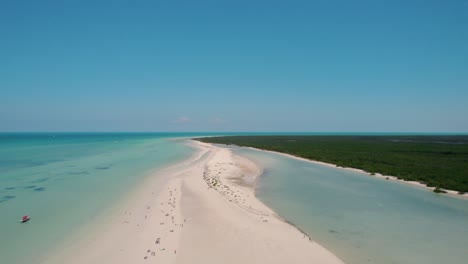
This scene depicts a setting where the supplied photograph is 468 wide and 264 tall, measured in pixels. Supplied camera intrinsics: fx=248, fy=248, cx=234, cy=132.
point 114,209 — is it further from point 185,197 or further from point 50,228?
point 185,197

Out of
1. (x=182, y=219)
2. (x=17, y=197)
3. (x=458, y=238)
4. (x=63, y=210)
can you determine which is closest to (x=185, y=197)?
(x=182, y=219)

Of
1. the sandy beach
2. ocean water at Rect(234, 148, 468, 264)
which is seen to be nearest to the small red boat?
the sandy beach

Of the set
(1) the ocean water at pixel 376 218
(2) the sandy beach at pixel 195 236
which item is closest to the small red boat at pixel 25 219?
(2) the sandy beach at pixel 195 236

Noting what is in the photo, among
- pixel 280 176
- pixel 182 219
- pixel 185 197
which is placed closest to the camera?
pixel 182 219

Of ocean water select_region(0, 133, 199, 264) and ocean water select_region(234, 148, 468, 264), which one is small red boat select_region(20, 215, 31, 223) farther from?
ocean water select_region(234, 148, 468, 264)

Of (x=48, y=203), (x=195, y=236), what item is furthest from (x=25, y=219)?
(x=195, y=236)
